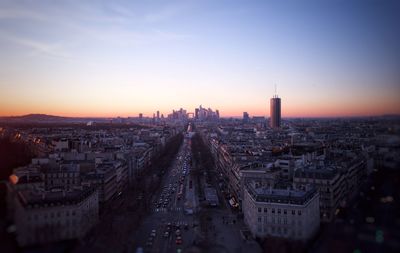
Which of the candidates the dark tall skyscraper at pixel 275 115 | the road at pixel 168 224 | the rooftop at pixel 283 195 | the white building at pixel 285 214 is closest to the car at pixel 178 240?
the road at pixel 168 224

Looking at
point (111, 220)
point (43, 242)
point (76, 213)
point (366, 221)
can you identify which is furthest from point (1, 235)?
point (366, 221)

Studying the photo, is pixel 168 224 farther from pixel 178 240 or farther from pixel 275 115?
pixel 275 115

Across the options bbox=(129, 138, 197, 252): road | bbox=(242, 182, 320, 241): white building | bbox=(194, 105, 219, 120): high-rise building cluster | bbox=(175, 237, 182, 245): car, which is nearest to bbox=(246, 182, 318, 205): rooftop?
bbox=(242, 182, 320, 241): white building

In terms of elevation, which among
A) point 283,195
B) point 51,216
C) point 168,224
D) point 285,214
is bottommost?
point 168,224

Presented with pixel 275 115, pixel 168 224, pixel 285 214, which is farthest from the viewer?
pixel 275 115

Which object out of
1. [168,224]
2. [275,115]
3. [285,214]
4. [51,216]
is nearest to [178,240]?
[168,224]

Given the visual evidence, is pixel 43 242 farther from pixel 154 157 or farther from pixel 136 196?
pixel 154 157

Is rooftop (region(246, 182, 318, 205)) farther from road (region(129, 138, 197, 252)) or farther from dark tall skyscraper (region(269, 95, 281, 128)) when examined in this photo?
dark tall skyscraper (region(269, 95, 281, 128))
